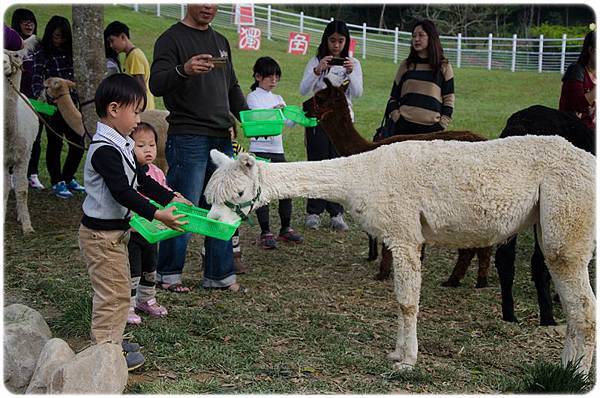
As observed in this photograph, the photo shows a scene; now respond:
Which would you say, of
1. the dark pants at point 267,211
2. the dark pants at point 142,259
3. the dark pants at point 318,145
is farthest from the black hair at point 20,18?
the dark pants at point 142,259

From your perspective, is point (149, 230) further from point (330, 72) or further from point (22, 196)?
point (22, 196)

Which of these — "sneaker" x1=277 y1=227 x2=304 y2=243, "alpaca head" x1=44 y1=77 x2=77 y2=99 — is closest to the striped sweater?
"sneaker" x1=277 y1=227 x2=304 y2=243

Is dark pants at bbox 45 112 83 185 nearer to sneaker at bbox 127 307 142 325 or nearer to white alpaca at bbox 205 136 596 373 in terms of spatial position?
sneaker at bbox 127 307 142 325

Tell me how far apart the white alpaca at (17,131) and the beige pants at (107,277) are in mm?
3270

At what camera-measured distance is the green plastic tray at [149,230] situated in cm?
373

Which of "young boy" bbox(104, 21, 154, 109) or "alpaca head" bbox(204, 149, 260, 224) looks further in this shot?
"young boy" bbox(104, 21, 154, 109)

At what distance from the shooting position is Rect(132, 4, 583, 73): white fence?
1043 inches

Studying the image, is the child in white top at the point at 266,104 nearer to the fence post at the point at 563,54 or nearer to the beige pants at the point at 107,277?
the beige pants at the point at 107,277

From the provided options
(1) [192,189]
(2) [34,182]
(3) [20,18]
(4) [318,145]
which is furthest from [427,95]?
(2) [34,182]

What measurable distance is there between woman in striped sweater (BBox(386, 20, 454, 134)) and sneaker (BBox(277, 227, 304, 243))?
1506mm

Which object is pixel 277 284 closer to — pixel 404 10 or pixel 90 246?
pixel 90 246

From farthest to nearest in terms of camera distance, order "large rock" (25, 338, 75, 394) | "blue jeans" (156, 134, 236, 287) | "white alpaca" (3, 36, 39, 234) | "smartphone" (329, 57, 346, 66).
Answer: "smartphone" (329, 57, 346, 66), "white alpaca" (3, 36, 39, 234), "blue jeans" (156, 134, 236, 287), "large rock" (25, 338, 75, 394)

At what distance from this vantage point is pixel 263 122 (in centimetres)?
584

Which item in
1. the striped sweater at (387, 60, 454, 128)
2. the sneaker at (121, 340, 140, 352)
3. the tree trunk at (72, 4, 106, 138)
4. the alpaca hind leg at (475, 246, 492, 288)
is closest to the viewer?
the sneaker at (121, 340, 140, 352)
